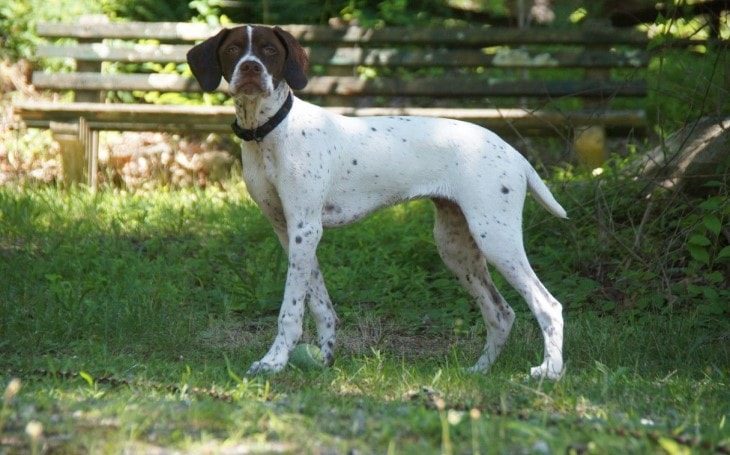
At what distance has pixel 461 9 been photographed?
39.3 ft

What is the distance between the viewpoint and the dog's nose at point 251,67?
489 centimetres

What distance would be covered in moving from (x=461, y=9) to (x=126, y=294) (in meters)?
6.91

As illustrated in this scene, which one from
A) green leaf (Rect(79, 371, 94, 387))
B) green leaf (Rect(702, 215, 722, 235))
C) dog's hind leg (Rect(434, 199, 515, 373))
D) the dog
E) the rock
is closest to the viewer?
green leaf (Rect(79, 371, 94, 387))

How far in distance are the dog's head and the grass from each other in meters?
1.35

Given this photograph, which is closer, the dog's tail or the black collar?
the black collar

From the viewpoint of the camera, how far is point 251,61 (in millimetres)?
4906

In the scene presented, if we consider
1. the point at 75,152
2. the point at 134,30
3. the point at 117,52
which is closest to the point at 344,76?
the point at 134,30

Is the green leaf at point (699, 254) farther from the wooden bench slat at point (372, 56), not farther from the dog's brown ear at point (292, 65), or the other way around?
the wooden bench slat at point (372, 56)

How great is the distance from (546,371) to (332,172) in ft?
4.58

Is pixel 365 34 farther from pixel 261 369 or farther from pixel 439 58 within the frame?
pixel 261 369

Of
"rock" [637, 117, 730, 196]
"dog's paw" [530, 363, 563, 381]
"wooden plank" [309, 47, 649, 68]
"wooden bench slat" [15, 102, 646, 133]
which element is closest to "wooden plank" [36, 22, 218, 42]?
"wooden bench slat" [15, 102, 646, 133]

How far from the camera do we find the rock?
6.76 meters

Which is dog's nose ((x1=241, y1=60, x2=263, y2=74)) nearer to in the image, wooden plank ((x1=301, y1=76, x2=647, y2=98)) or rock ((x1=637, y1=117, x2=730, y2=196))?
rock ((x1=637, y1=117, x2=730, y2=196))

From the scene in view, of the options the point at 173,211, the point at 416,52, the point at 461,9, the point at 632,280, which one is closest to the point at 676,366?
the point at 632,280
